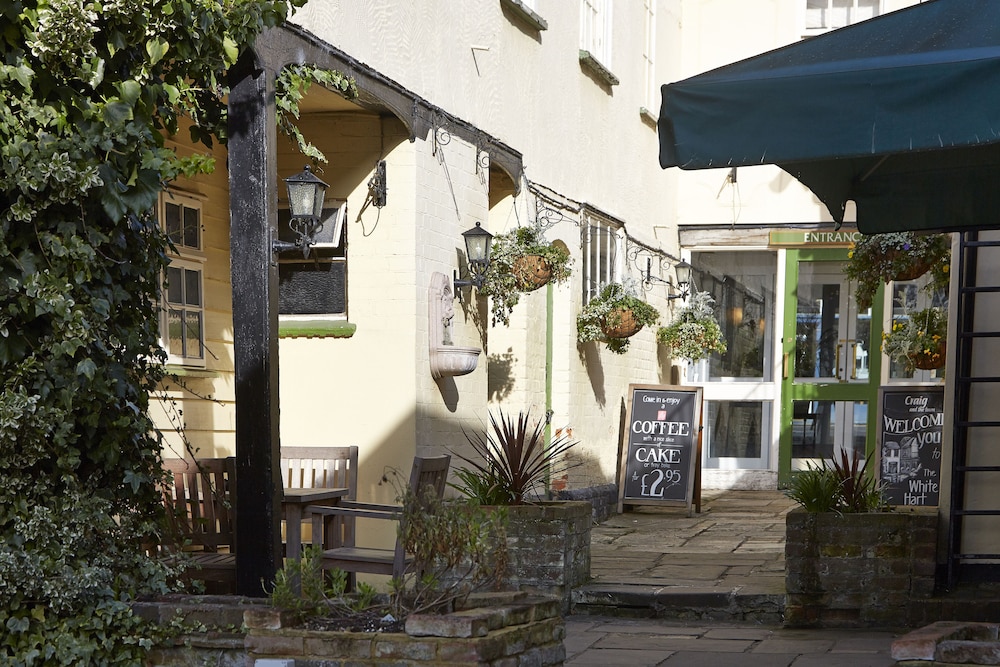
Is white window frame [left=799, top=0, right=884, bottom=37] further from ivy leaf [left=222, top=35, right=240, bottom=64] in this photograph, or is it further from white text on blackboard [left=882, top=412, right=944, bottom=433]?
ivy leaf [left=222, top=35, right=240, bottom=64]

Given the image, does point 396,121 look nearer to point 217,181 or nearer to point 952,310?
point 217,181

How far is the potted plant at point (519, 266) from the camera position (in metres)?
8.24

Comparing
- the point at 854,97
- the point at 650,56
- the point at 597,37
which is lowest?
the point at 854,97

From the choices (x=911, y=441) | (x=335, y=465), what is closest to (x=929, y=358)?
(x=911, y=441)

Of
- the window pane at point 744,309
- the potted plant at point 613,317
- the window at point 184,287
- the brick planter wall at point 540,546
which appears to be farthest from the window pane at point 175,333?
the window pane at point 744,309

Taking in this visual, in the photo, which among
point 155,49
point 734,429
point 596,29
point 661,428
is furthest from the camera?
point 734,429

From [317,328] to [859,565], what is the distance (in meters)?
3.34

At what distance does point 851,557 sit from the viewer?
6.12 metres

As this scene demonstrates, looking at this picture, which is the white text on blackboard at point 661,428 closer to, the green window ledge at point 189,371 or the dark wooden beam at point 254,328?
the green window ledge at point 189,371

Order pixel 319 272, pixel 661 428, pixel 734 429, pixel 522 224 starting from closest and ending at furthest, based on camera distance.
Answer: pixel 319 272 < pixel 522 224 < pixel 661 428 < pixel 734 429

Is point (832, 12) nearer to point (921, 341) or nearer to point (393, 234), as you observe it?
point (921, 341)

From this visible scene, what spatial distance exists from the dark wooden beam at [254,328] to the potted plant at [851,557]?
2.56m

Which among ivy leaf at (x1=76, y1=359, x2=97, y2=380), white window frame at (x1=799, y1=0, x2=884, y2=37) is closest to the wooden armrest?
ivy leaf at (x1=76, y1=359, x2=97, y2=380)

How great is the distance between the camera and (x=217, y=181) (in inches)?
299
